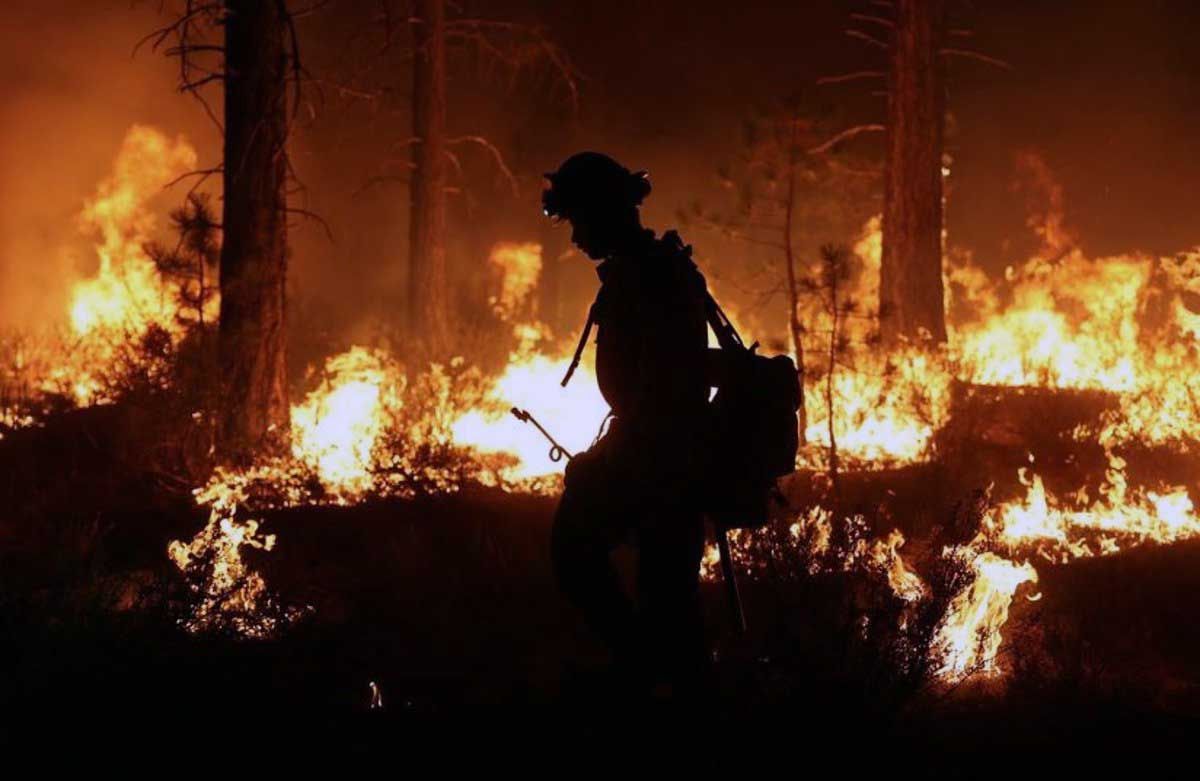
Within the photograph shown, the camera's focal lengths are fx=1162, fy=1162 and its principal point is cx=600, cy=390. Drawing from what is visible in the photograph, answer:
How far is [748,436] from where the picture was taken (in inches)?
147

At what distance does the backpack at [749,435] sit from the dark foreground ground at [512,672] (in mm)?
688

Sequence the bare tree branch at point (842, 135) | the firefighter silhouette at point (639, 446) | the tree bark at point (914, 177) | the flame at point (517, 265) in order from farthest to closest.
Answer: the flame at point (517, 265)
the tree bark at point (914, 177)
the bare tree branch at point (842, 135)
the firefighter silhouette at point (639, 446)

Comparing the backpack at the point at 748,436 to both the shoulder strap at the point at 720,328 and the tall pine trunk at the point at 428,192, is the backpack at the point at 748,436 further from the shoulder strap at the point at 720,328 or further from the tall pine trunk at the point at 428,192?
the tall pine trunk at the point at 428,192

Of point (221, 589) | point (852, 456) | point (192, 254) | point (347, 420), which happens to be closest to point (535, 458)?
point (347, 420)

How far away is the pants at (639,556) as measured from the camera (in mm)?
3771

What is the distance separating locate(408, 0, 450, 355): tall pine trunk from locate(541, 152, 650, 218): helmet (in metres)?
9.90

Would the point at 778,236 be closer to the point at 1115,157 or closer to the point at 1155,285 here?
the point at 1115,157

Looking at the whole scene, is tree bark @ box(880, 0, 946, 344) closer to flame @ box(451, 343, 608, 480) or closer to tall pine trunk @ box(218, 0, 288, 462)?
flame @ box(451, 343, 608, 480)

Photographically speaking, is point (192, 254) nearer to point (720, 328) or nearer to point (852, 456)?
point (852, 456)

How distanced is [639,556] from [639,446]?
40 centimetres

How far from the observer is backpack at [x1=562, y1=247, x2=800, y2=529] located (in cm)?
372

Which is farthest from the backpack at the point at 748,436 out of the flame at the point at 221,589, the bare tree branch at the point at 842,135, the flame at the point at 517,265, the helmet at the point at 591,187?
the flame at the point at 517,265

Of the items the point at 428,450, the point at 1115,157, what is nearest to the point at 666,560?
the point at 428,450

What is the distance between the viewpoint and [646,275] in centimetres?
377
